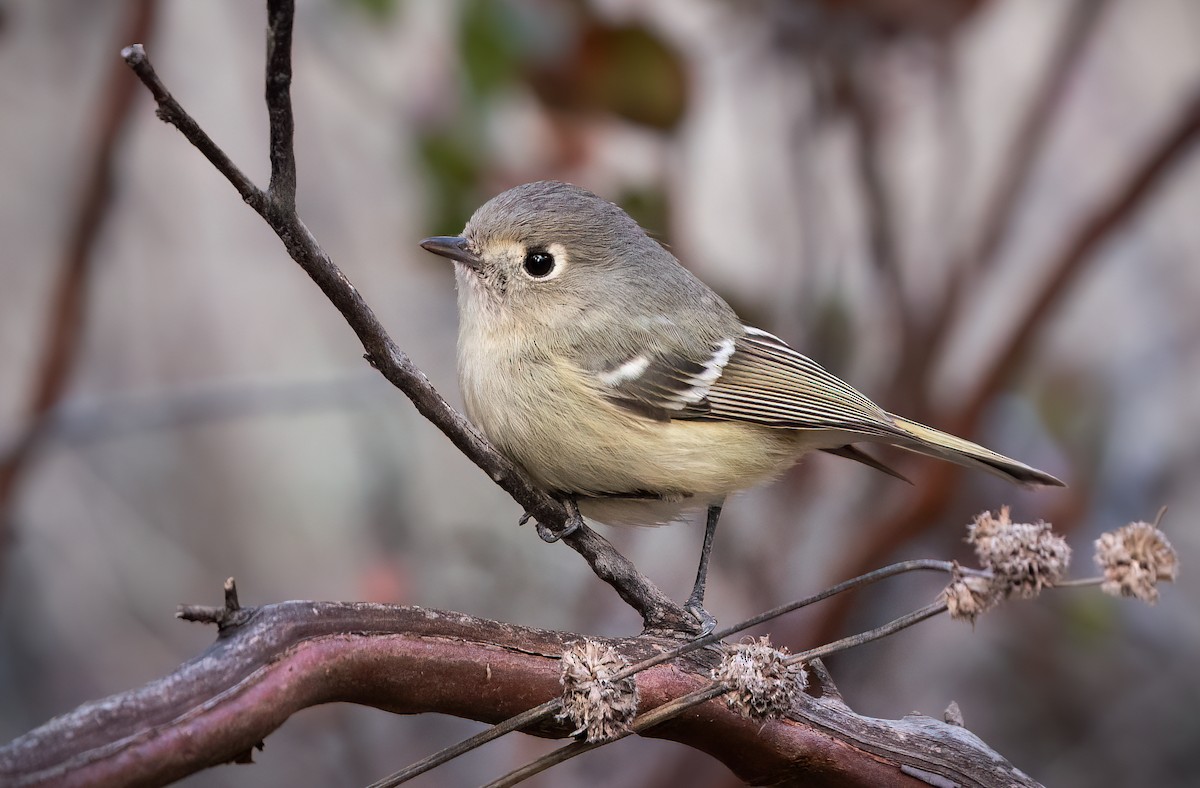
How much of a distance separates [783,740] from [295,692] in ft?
2.26

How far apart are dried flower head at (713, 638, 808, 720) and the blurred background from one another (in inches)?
58.2

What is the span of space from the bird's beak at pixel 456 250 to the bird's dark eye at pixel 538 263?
11cm

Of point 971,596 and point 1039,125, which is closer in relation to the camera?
point 971,596

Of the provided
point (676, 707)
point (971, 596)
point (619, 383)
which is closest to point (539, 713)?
point (676, 707)

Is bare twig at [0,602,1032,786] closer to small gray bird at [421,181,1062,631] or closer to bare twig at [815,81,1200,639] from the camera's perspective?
small gray bird at [421,181,1062,631]

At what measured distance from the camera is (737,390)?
226 centimetres

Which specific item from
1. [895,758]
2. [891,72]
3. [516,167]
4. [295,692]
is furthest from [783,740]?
[891,72]

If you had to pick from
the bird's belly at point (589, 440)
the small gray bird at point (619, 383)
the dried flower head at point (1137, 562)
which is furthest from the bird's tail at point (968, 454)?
the dried flower head at point (1137, 562)

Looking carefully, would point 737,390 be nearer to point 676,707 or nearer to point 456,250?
point 456,250

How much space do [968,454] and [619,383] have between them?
2.25 feet

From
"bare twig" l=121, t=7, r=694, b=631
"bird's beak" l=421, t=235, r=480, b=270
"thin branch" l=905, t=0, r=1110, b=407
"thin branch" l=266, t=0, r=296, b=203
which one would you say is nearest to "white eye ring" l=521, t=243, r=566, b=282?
"bird's beak" l=421, t=235, r=480, b=270

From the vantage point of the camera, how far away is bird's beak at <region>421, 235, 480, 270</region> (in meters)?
2.17

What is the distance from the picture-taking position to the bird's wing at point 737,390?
7.01 ft

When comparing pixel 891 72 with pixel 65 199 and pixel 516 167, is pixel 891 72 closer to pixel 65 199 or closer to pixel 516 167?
pixel 516 167
